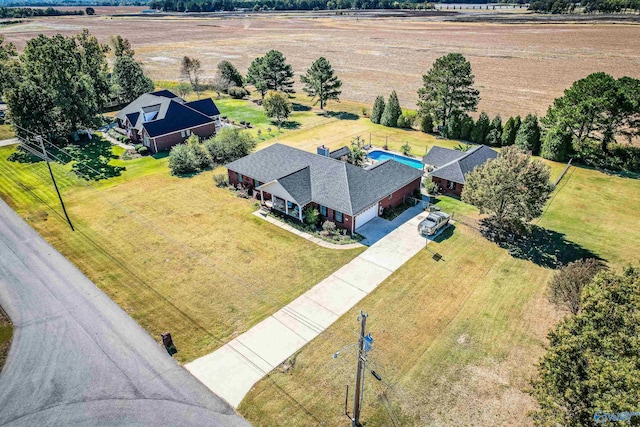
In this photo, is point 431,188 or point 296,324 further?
point 431,188

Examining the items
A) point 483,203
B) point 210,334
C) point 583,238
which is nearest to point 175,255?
point 210,334

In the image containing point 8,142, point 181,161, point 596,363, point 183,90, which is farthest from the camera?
point 183,90

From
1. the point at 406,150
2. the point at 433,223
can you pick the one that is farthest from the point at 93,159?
the point at 433,223

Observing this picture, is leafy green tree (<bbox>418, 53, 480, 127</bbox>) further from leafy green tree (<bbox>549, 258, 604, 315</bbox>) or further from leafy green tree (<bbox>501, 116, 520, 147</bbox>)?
leafy green tree (<bbox>549, 258, 604, 315</bbox>)

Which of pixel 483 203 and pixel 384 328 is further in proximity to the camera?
pixel 483 203

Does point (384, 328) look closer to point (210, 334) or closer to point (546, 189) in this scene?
point (210, 334)

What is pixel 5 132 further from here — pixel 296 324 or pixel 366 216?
pixel 296 324

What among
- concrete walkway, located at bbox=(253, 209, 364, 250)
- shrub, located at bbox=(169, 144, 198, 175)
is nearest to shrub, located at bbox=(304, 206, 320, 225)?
concrete walkway, located at bbox=(253, 209, 364, 250)

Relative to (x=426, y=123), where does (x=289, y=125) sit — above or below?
below
